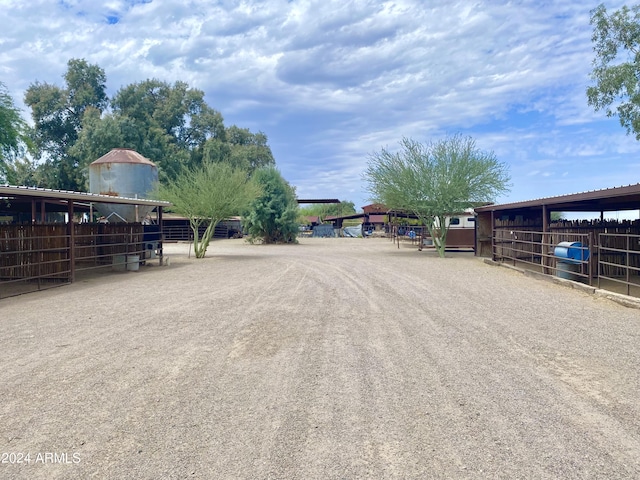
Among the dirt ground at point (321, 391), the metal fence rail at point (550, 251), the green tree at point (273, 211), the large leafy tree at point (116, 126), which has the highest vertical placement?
the large leafy tree at point (116, 126)

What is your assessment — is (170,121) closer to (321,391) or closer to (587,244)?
(587,244)

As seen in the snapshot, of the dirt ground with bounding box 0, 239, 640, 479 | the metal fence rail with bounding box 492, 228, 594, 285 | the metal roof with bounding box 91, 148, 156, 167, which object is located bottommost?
the dirt ground with bounding box 0, 239, 640, 479

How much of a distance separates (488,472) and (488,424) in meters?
0.79

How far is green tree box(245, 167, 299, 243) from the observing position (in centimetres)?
3694

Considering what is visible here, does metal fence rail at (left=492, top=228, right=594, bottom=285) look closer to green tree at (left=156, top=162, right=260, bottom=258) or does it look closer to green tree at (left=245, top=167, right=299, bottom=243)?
green tree at (left=156, top=162, right=260, bottom=258)

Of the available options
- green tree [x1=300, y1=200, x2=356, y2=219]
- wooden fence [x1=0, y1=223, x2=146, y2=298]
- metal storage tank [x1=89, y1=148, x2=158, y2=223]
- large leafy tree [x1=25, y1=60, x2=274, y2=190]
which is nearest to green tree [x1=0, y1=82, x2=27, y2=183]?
metal storage tank [x1=89, y1=148, x2=158, y2=223]

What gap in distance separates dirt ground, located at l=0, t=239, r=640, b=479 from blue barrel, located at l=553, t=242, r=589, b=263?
2.93 meters

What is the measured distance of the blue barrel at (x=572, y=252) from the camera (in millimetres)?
12211

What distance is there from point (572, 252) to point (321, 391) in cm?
1046

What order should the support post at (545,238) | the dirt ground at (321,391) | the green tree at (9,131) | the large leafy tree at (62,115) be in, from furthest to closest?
the large leafy tree at (62,115) < the green tree at (9,131) < the support post at (545,238) < the dirt ground at (321,391)

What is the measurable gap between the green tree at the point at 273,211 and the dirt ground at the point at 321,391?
27542 millimetres

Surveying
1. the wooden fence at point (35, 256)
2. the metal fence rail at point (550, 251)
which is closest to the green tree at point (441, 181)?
the metal fence rail at point (550, 251)

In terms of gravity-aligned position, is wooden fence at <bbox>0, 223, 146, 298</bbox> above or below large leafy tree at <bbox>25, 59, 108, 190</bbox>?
below

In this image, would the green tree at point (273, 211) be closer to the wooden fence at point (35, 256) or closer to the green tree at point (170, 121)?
the green tree at point (170, 121)
